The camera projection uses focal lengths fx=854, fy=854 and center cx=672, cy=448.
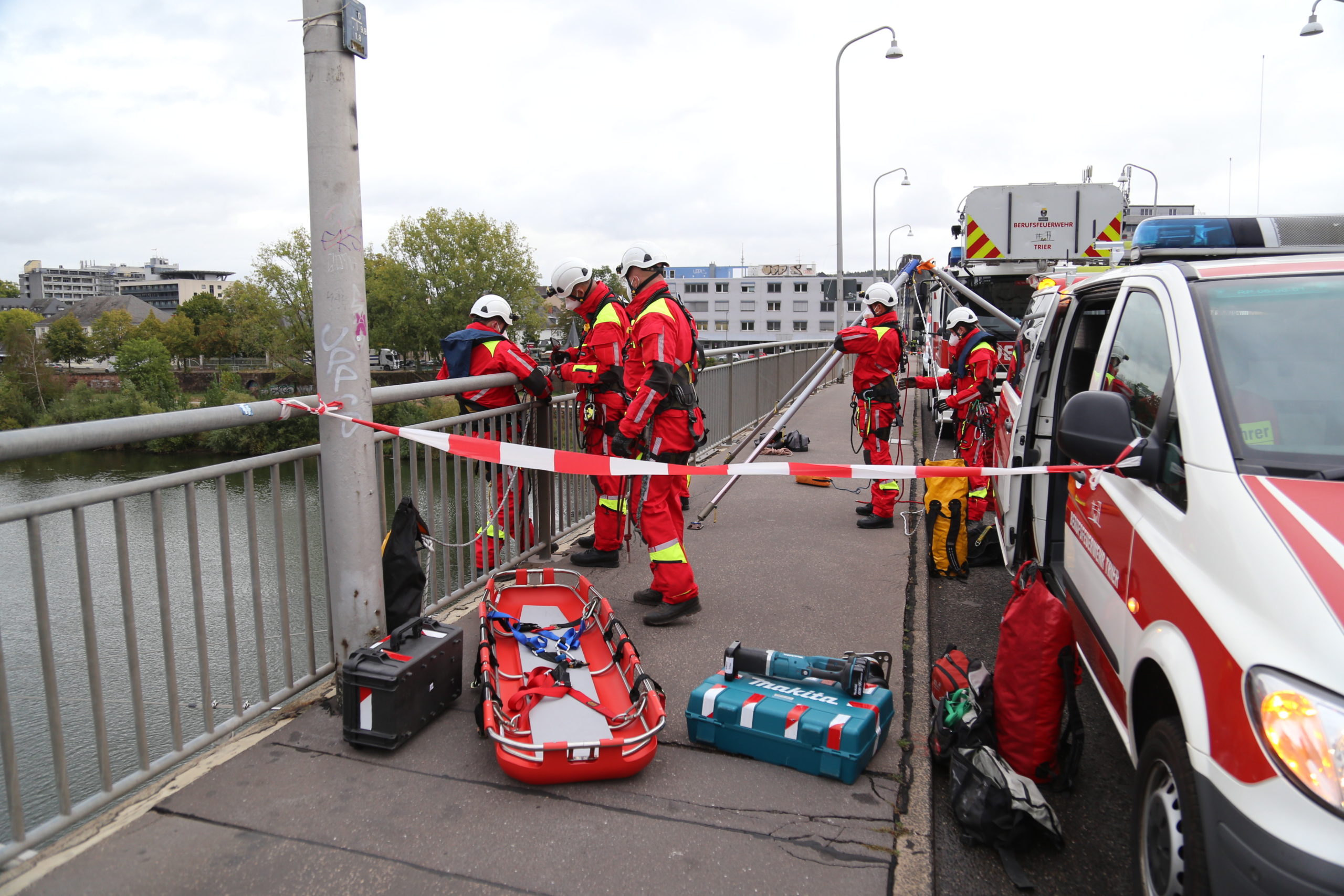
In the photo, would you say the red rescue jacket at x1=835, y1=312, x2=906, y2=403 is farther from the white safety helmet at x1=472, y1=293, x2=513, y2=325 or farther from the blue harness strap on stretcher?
the blue harness strap on stretcher

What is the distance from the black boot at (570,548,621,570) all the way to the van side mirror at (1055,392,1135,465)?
355cm

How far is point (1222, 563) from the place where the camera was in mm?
2004

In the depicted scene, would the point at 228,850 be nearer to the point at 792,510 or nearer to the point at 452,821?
the point at 452,821

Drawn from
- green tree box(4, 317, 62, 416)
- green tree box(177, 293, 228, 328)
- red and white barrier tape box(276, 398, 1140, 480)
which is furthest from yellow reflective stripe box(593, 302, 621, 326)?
green tree box(177, 293, 228, 328)

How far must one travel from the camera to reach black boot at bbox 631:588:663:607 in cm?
494

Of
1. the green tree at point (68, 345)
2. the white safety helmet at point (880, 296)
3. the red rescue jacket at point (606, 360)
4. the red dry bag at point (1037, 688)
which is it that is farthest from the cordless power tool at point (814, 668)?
the green tree at point (68, 345)

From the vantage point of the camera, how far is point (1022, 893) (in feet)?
8.40

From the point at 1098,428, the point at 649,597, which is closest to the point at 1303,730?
the point at 1098,428

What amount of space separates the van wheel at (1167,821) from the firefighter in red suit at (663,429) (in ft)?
8.75

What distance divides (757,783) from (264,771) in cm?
176

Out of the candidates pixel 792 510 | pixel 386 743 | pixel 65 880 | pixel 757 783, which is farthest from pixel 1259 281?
pixel 792 510

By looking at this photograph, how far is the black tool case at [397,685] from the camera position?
10.4 ft

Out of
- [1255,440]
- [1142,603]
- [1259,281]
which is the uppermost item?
[1259,281]

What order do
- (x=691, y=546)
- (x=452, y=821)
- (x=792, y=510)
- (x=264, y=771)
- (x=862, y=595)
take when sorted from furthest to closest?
(x=792, y=510) < (x=691, y=546) < (x=862, y=595) < (x=264, y=771) < (x=452, y=821)
